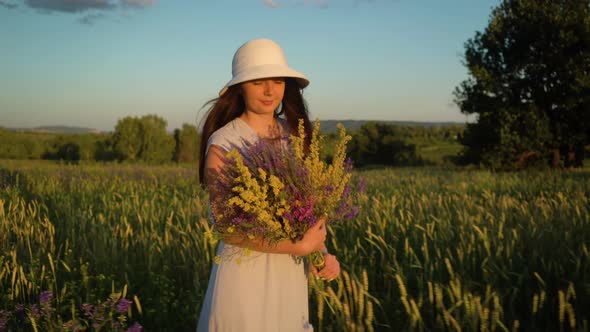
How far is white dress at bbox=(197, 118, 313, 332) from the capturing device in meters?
1.92

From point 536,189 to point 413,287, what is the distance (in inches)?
229

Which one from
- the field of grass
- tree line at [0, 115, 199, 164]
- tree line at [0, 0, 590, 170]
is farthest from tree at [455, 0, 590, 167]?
the field of grass

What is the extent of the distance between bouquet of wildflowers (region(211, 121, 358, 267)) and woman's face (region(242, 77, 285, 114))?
1.20 feet

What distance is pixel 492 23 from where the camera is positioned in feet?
62.0

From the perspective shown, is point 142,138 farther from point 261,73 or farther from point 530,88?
point 261,73

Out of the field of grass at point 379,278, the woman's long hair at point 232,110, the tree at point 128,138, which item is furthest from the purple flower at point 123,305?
the tree at point 128,138

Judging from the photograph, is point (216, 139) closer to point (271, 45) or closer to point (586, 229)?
point (271, 45)

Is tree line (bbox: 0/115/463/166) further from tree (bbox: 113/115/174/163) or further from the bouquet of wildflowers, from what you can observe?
the bouquet of wildflowers

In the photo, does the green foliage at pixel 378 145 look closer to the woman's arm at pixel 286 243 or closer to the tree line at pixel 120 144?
the tree line at pixel 120 144

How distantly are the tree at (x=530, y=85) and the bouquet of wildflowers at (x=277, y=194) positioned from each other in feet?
57.0

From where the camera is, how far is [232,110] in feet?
7.49

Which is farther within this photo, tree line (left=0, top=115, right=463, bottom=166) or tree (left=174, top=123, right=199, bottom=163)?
tree (left=174, top=123, right=199, bottom=163)

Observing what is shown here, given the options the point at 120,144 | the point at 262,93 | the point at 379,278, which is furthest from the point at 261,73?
the point at 120,144

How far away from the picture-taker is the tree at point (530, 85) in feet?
55.6
